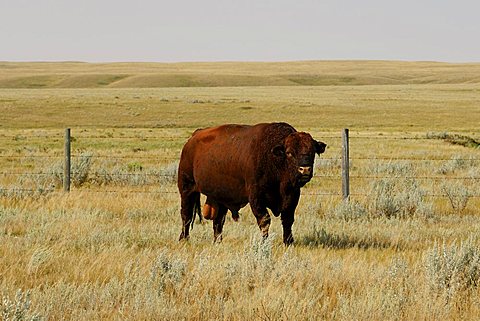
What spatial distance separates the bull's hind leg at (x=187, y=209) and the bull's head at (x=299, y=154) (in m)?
1.89

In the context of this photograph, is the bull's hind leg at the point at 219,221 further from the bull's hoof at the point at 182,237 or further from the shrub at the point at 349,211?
the shrub at the point at 349,211

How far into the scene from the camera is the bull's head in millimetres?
7844

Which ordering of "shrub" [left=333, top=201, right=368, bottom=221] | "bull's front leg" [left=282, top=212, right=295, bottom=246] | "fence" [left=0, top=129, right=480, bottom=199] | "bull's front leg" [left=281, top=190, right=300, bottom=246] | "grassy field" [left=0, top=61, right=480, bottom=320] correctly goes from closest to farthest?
"grassy field" [left=0, top=61, right=480, bottom=320] → "bull's front leg" [left=281, top=190, right=300, bottom=246] → "bull's front leg" [left=282, top=212, right=295, bottom=246] → "shrub" [left=333, top=201, right=368, bottom=221] → "fence" [left=0, top=129, right=480, bottom=199]

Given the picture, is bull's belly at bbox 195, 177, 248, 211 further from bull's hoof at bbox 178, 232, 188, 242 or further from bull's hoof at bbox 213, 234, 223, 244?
bull's hoof at bbox 178, 232, 188, 242

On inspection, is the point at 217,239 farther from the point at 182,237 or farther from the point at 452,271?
the point at 452,271

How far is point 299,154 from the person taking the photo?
26.0 feet

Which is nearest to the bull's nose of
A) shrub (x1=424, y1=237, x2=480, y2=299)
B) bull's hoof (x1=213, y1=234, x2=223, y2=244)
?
bull's hoof (x1=213, y1=234, x2=223, y2=244)

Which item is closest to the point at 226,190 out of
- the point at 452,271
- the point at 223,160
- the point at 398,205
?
the point at 223,160

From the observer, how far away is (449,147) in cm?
2719

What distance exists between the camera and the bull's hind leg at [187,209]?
30.9ft

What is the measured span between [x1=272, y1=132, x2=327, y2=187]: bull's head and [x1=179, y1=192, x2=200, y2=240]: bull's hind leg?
1886 mm

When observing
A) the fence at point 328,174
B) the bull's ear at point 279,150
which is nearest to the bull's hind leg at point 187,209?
the bull's ear at point 279,150

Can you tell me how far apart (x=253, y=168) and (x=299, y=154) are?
0.66m

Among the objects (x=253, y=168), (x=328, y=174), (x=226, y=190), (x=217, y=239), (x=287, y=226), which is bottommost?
(x=328, y=174)
